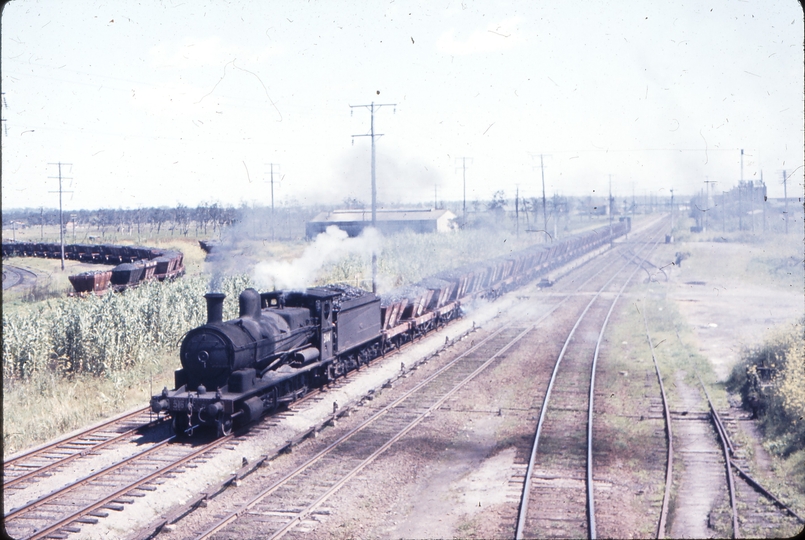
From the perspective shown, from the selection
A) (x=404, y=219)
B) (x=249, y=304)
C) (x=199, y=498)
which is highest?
(x=404, y=219)

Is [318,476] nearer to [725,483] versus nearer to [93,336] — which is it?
[725,483]

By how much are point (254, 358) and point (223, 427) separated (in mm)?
1615

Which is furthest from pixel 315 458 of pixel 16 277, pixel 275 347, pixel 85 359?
pixel 16 277

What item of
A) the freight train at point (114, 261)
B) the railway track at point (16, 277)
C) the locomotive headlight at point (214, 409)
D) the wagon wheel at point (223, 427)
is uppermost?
the freight train at point (114, 261)

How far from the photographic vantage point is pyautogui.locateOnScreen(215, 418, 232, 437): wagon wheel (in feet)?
43.9

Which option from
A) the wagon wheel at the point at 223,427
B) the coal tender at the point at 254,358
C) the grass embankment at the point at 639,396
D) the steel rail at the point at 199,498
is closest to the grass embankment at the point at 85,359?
the coal tender at the point at 254,358

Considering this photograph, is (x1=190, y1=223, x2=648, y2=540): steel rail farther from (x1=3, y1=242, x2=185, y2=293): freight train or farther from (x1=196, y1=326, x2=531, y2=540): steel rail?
(x1=3, y1=242, x2=185, y2=293): freight train

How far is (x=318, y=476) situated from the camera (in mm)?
11602

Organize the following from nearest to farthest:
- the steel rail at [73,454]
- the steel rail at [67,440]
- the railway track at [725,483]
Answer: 1. the railway track at [725,483]
2. the steel rail at [73,454]
3. the steel rail at [67,440]

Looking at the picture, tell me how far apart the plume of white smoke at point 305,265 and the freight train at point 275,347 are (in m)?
1.06

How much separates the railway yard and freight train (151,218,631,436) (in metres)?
0.59

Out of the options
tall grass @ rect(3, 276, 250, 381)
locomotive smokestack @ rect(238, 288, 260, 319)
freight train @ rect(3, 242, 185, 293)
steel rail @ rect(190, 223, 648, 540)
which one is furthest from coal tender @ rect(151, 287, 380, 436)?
freight train @ rect(3, 242, 185, 293)

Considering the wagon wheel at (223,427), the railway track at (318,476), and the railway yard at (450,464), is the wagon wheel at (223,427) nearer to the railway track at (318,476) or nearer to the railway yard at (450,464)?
the railway yard at (450,464)

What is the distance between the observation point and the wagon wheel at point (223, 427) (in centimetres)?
1337
